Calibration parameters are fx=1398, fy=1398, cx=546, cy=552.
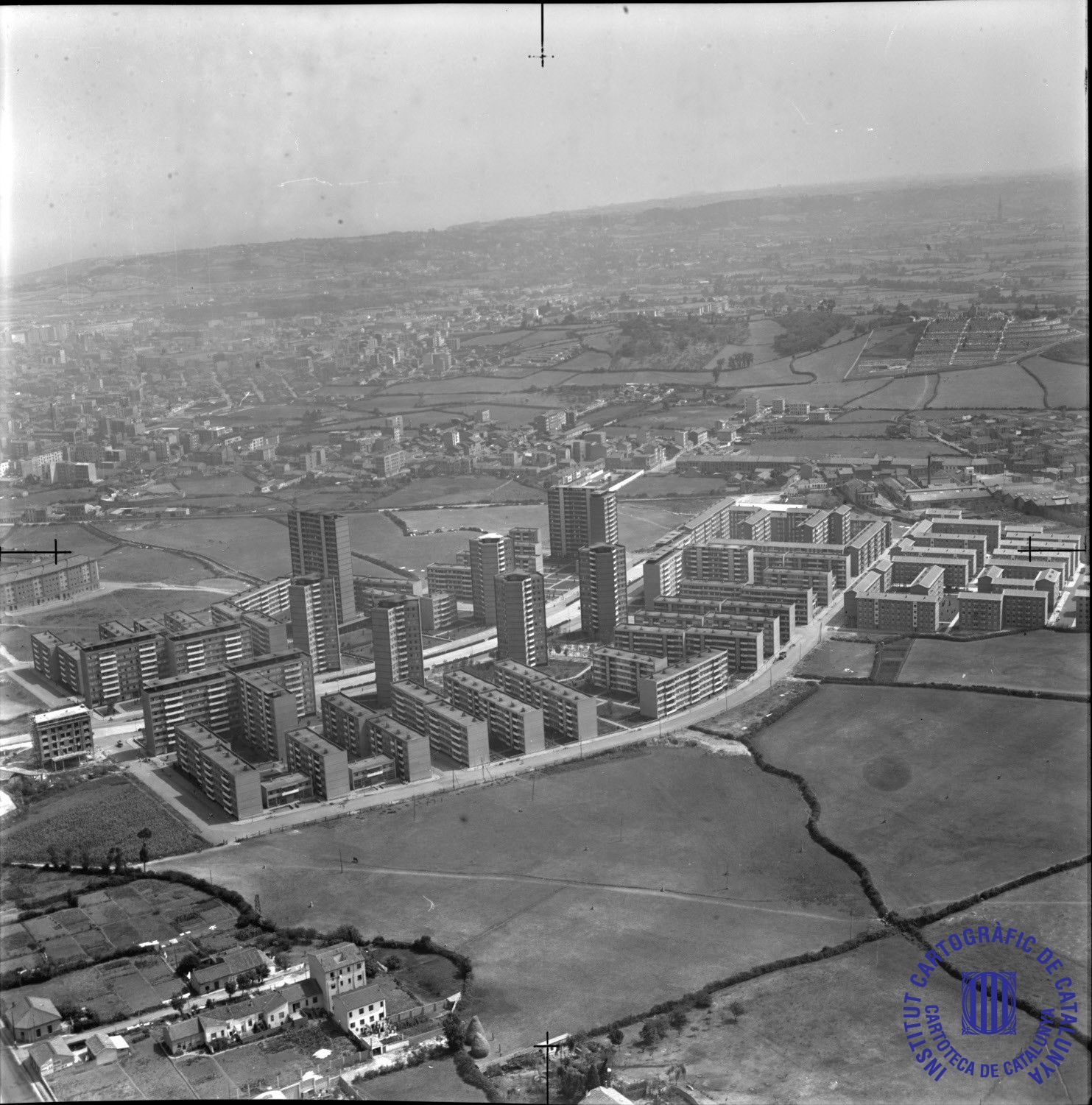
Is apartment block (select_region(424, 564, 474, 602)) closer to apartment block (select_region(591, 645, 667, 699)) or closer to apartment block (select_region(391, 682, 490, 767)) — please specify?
apartment block (select_region(591, 645, 667, 699))

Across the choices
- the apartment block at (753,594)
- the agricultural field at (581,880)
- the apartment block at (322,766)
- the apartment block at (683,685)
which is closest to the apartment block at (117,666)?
the apartment block at (322,766)

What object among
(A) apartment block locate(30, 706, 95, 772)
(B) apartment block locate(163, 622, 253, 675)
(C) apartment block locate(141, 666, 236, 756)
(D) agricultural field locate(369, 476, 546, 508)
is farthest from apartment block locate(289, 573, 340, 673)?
(D) agricultural field locate(369, 476, 546, 508)

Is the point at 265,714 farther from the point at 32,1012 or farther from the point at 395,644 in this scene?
the point at 32,1012

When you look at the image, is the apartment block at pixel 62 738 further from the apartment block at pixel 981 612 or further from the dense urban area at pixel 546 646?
the apartment block at pixel 981 612

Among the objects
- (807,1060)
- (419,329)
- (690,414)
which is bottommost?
(807,1060)

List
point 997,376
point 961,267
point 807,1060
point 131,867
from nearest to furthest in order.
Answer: point 807,1060 → point 131,867 → point 997,376 → point 961,267

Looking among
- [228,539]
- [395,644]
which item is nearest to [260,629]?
[395,644]

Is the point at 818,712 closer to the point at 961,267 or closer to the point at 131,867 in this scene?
the point at 131,867

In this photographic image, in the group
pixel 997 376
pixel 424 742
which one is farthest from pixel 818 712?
pixel 997 376
